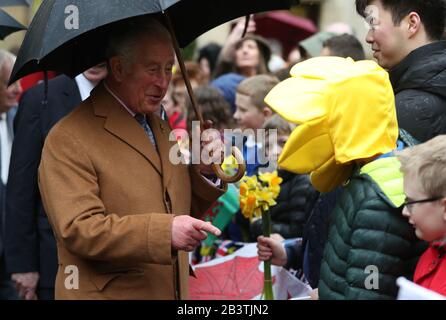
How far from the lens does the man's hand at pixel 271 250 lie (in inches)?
187

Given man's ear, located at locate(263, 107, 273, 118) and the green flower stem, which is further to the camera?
man's ear, located at locate(263, 107, 273, 118)

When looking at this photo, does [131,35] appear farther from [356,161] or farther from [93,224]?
[356,161]

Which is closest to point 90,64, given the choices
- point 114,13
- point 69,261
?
point 114,13

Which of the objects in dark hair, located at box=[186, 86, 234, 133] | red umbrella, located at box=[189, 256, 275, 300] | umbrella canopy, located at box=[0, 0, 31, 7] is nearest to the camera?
umbrella canopy, located at box=[0, 0, 31, 7]

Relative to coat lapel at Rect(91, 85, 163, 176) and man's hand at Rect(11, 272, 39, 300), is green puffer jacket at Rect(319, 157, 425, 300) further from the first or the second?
man's hand at Rect(11, 272, 39, 300)

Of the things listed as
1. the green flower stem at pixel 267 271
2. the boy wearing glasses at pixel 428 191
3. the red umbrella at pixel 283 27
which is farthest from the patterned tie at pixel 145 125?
the red umbrella at pixel 283 27

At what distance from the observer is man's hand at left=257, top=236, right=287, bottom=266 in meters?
4.76

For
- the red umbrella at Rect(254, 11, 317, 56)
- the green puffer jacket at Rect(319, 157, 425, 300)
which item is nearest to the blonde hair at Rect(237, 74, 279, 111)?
the green puffer jacket at Rect(319, 157, 425, 300)

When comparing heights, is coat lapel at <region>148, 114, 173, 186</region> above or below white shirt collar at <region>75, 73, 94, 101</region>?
below

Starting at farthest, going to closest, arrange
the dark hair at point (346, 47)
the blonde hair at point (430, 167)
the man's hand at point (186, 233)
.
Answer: the dark hair at point (346, 47), the man's hand at point (186, 233), the blonde hair at point (430, 167)

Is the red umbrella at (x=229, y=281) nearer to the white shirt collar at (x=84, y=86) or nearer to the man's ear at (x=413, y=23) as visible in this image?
the white shirt collar at (x=84, y=86)

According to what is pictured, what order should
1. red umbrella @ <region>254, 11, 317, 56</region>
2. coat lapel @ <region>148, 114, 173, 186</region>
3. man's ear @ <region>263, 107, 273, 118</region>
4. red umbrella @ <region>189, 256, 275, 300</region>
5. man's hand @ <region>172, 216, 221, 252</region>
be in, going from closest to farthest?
man's hand @ <region>172, 216, 221, 252</region>, coat lapel @ <region>148, 114, 173, 186</region>, red umbrella @ <region>189, 256, 275, 300</region>, man's ear @ <region>263, 107, 273, 118</region>, red umbrella @ <region>254, 11, 317, 56</region>

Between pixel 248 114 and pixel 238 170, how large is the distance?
3.01m

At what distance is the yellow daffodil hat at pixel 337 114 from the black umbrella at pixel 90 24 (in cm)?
59
